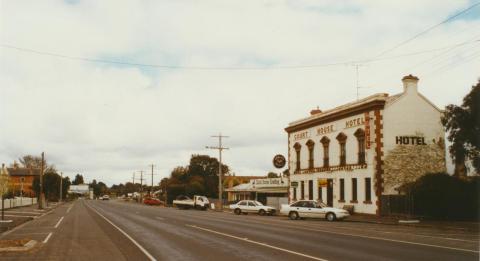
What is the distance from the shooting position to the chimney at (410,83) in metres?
44.7

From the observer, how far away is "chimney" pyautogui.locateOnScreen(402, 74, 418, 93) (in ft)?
147

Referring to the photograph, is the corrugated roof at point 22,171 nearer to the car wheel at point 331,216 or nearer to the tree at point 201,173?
the tree at point 201,173

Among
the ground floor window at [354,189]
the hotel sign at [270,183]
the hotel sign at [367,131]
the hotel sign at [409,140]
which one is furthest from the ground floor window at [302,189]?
the hotel sign at [409,140]

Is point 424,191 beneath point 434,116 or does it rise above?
beneath

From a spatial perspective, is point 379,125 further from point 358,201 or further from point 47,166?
point 47,166

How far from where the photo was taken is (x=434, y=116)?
45.4m

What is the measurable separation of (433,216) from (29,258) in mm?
29919

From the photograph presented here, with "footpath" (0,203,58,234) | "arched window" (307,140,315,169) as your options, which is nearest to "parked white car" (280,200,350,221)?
"arched window" (307,140,315,169)

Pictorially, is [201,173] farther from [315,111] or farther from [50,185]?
[315,111]

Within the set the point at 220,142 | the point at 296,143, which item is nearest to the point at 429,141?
the point at 296,143

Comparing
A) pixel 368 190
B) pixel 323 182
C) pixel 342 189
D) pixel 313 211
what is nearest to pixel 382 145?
pixel 368 190

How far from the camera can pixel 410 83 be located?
4491 centimetres

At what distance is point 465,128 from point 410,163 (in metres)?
9.43

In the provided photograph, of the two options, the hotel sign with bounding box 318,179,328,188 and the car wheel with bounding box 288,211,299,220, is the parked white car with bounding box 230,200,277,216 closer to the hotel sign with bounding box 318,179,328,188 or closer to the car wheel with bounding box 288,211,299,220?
the hotel sign with bounding box 318,179,328,188
